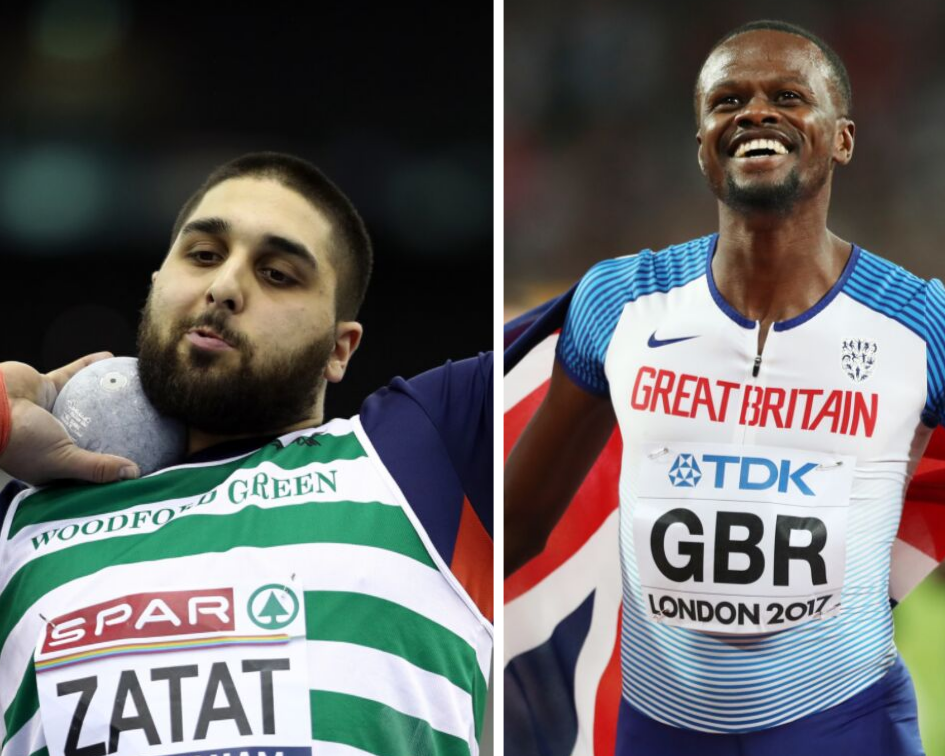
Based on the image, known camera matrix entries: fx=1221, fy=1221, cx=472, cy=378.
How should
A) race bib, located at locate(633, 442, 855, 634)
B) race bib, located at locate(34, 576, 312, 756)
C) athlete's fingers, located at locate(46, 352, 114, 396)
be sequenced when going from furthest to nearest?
athlete's fingers, located at locate(46, 352, 114, 396), race bib, located at locate(633, 442, 855, 634), race bib, located at locate(34, 576, 312, 756)

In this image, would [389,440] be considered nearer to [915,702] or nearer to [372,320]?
[372,320]

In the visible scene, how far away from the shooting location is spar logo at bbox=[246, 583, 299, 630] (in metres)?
2.11

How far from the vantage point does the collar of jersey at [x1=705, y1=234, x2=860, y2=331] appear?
2289 mm

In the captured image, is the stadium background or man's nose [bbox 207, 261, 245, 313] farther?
the stadium background

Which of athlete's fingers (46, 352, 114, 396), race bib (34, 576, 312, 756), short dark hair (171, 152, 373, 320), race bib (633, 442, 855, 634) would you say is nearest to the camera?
race bib (34, 576, 312, 756)

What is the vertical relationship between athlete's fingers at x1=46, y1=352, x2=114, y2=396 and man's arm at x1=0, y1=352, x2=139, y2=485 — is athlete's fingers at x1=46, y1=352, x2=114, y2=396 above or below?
above

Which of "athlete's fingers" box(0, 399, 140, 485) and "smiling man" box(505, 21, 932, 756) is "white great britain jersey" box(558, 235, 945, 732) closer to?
"smiling man" box(505, 21, 932, 756)

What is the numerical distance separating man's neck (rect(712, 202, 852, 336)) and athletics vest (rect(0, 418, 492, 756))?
76 centimetres

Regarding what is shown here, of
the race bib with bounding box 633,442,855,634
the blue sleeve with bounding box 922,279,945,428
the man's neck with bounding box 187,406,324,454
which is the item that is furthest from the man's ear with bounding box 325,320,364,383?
the blue sleeve with bounding box 922,279,945,428

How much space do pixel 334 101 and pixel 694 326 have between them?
0.86 metres

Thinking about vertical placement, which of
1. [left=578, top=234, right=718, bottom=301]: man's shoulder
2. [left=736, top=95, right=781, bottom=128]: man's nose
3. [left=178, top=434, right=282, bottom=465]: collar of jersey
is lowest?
[left=178, top=434, right=282, bottom=465]: collar of jersey

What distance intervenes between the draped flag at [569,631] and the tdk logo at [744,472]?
A: 15 centimetres

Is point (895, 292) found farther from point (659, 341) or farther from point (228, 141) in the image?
point (228, 141)

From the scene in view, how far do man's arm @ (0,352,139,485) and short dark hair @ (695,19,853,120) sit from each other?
1321mm
